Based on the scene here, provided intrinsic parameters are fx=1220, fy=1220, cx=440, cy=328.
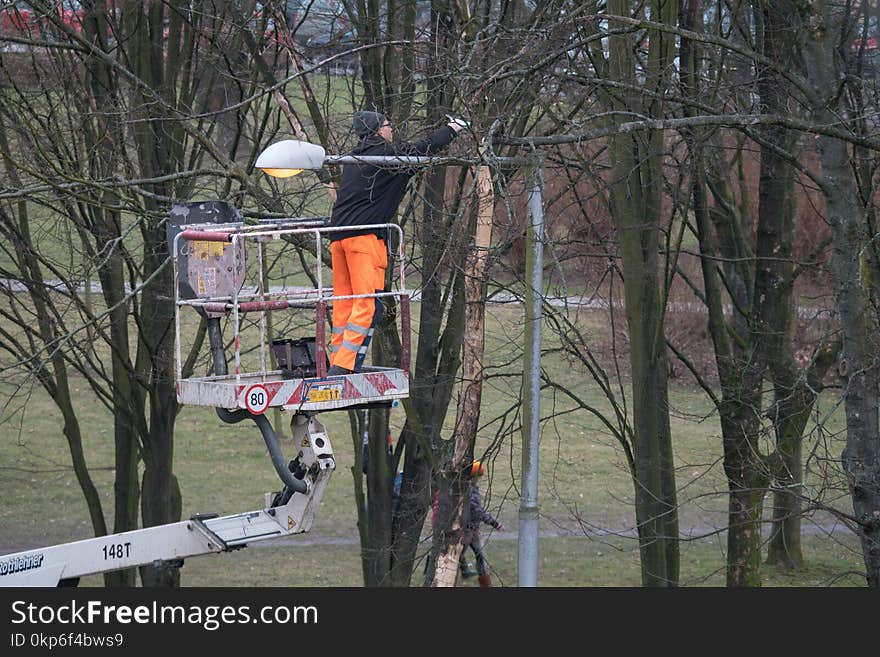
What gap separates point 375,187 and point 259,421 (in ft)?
6.43

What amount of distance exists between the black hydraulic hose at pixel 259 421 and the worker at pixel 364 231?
693 mm

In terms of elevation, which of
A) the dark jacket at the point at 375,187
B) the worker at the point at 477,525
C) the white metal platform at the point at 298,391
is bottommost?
the worker at the point at 477,525

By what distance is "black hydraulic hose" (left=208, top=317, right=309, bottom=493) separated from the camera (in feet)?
25.5

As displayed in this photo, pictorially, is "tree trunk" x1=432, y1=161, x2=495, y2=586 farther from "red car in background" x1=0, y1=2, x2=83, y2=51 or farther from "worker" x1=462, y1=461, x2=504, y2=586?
"red car in background" x1=0, y1=2, x2=83, y2=51

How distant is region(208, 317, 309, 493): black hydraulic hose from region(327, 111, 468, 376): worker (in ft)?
2.27

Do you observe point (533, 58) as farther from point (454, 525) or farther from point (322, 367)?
point (454, 525)

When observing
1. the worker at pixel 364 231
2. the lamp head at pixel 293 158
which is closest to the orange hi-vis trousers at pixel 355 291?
the worker at pixel 364 231

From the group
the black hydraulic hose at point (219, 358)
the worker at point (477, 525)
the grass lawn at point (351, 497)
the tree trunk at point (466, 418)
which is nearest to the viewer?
the black hydraulic hose at point (219, 358)

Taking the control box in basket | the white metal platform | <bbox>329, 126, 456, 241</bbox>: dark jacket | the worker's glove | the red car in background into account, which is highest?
the red car in background

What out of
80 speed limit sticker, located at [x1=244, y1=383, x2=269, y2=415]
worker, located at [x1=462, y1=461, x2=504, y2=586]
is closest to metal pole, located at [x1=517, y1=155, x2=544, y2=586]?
80 speed limit sticker, located at [x1=244, y1=383, x2=269, y2=415]

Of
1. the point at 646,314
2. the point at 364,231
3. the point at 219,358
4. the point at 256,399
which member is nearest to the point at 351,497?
the point at 646,314

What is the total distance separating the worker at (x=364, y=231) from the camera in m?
8.33

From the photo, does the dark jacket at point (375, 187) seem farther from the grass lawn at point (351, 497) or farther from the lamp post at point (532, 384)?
the grass lawn at point (351, 497)

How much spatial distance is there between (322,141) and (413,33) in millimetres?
2146
